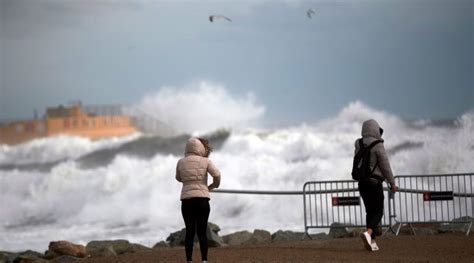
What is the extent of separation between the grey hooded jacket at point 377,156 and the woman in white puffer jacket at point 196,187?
8.09 feet

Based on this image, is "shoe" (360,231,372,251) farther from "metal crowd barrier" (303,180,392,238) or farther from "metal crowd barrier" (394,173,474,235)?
"metal crowd barrier" (394,173,474,235)

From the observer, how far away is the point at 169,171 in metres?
35.4

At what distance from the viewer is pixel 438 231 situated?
20.2m

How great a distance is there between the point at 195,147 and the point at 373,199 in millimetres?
2739

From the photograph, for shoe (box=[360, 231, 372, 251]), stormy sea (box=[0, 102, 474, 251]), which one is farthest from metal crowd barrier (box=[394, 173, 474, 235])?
stormy sea (box=[0, 102, 474, 251])

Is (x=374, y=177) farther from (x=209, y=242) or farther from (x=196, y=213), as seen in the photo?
(x=209, y=242)

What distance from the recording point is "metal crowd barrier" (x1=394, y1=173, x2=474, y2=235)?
19.5 metres

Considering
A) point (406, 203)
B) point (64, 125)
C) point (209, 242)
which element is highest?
point (64, 125)

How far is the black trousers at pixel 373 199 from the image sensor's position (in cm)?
1537

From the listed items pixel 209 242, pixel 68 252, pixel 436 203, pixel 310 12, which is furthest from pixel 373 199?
pixel 310 12

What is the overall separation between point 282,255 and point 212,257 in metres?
0.94

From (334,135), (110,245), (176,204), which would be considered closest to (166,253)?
(110,245)

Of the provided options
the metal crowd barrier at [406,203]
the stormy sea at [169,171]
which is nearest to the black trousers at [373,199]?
the metal crowd barrier at [406,203]

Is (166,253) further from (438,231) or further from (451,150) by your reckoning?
(451,150)
